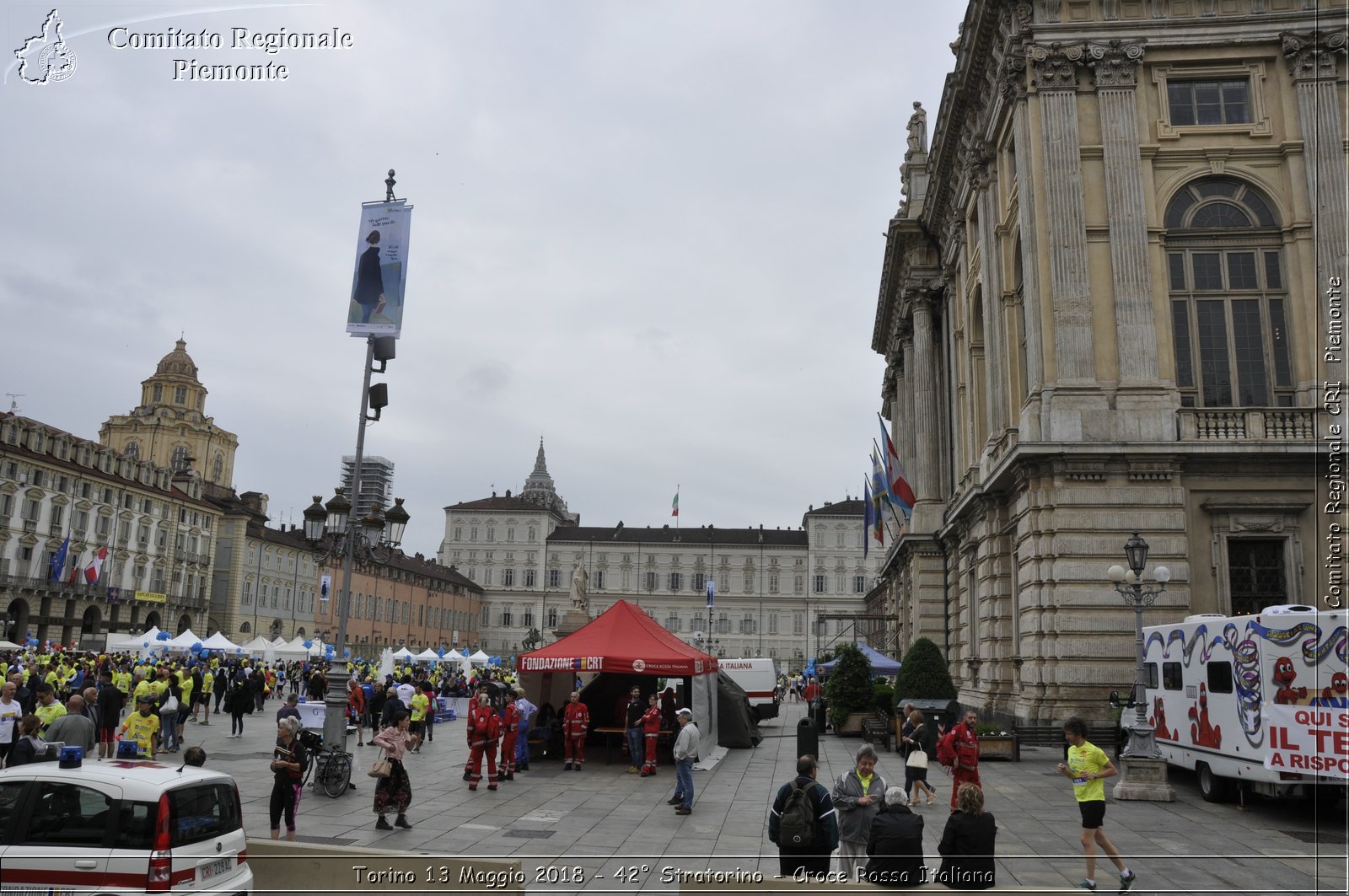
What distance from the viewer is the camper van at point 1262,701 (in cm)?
1285

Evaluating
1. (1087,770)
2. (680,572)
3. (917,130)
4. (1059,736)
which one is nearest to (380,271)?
(1087,770)

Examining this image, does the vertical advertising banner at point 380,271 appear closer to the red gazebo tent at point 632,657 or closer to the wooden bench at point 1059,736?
the red gazebo tent at point 632,657

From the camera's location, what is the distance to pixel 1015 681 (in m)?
25.5

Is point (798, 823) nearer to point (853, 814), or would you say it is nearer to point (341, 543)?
point (853, 814)

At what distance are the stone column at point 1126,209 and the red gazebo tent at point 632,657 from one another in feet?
39.7

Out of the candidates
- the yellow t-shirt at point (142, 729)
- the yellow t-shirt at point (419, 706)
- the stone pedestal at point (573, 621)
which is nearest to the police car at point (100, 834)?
the yellow t-shirt at point (142, 729)

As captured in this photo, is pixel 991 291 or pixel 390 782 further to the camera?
pixel 991 291

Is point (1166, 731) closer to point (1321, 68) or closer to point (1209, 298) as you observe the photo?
point (1209, 298)

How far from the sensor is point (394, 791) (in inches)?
531

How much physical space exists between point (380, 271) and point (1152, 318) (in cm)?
1749

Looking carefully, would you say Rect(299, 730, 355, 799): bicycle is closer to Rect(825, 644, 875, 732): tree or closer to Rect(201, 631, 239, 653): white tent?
Rect(825, 644, 875, 732): tree

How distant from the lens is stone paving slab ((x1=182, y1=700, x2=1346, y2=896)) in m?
11.0

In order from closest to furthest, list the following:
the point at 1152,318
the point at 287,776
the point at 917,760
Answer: the point at 287,776, the point at 917,760, the point at 1152,318

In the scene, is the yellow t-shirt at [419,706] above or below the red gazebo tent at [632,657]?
below
